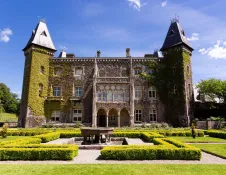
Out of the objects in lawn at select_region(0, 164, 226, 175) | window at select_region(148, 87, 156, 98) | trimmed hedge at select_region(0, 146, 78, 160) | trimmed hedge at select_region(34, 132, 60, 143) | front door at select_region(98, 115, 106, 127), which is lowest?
lawn at select_region(0, 164, 226, 175)

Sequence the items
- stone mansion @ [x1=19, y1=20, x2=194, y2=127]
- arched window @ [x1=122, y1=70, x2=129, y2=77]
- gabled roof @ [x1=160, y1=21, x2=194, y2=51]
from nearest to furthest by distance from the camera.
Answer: stone mansion @ [x1=19, y1=20, x2=194, y2=127] → gabled roof @ [x1=160, y1=21, x2=194, y2=51] → arched window @ [x1=122, y1=70, x2=129, y2=77]

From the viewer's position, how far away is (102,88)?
34.1 metres

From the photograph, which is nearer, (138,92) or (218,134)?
(218,134)

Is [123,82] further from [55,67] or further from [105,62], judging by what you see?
[55,67]

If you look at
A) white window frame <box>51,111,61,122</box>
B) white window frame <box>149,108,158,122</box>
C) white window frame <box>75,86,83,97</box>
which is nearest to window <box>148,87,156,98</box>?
white window frame <box>149,108,158,122</box>

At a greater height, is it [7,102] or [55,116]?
[7,102]

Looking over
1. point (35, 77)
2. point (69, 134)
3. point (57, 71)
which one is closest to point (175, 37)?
point (57, 71)

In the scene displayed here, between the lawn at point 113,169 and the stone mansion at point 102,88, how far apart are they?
23450 millimetres

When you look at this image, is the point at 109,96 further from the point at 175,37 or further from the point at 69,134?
the point at 175,37

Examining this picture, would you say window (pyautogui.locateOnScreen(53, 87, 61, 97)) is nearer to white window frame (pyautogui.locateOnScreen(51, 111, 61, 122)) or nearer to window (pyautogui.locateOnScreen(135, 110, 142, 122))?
white window frame (pyautogui.locateOnScreen(51, 111, 61, 122))

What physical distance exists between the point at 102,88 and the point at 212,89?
60.7 feet

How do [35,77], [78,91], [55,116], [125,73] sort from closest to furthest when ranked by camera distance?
1. [35,77]
2. [55,116]
3. [78,91]
4. [125,73]

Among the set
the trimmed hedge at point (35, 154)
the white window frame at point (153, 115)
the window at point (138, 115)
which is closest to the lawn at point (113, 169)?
the trimmed hedge at point (35, 154)

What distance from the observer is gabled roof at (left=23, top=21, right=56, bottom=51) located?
35.0m
